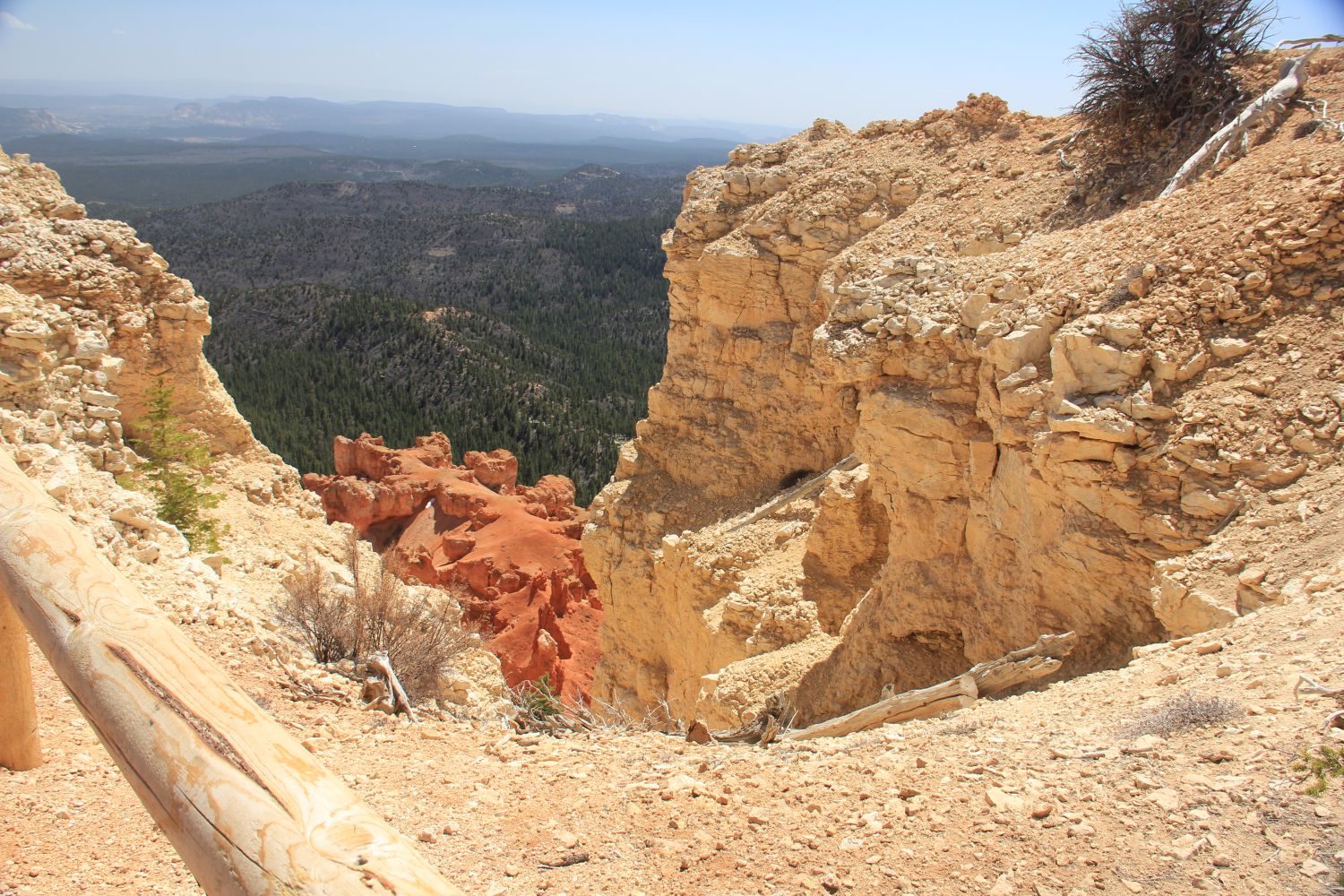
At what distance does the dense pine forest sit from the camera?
139ft

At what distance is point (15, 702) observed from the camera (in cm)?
378

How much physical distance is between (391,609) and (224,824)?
19.3ft

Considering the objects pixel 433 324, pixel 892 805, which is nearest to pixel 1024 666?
pixel 892 805

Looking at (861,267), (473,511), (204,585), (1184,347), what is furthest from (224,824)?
(473,511)

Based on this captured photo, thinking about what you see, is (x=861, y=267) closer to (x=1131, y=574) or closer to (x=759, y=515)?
(x=759, y=515)

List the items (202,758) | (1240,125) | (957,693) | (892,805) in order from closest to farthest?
(202,758) < (892,805) < (957,693) < (1240,125)

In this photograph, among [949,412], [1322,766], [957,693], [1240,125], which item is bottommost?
[957,693]

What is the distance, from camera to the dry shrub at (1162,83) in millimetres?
9961

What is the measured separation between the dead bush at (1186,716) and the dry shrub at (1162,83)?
797 centimetres

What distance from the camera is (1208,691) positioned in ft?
13.1

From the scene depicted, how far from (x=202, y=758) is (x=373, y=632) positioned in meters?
5.04

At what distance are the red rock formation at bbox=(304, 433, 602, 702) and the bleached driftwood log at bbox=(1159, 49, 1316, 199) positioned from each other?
53.0 feet

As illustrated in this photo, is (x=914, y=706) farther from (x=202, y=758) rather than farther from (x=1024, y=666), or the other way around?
(x=202, y=758)

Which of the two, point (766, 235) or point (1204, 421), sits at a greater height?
point (766, 235)
